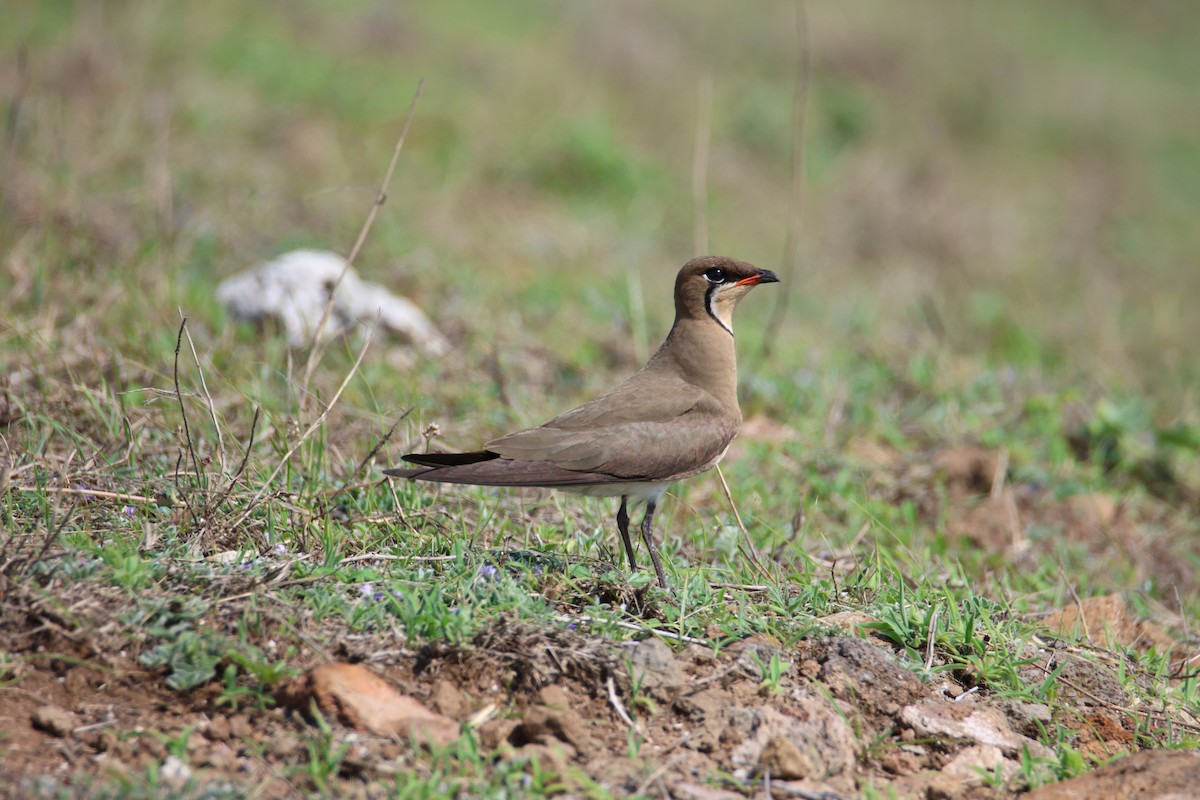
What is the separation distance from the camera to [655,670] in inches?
124

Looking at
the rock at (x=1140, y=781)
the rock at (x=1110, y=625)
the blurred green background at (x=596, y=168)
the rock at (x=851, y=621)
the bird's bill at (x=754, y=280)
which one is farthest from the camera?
the blurred green background at (x=596, y=168)

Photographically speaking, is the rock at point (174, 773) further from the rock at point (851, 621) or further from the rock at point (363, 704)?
the rock at point (851, 621)

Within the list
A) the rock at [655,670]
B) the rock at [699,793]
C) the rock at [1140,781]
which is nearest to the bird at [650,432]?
the rock at [655,670]

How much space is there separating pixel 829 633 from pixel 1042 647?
817 mm

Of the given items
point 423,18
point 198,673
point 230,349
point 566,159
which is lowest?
point 198,673

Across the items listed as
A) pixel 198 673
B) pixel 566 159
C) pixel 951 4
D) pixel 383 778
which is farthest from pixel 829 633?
pixel 951 4

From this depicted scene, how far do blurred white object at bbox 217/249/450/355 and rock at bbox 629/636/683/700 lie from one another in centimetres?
291

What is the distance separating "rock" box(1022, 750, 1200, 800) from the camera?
289 cm

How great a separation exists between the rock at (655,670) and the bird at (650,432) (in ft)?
1.50

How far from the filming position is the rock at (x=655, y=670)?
123 inches

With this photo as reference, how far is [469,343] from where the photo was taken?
6293 mm

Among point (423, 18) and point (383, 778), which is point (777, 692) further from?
point (423, 18)

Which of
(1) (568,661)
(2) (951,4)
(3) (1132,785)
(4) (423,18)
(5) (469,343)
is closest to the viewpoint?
(3) (1132,785)

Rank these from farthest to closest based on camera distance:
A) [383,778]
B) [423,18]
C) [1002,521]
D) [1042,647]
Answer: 1. [423,18]
2. [1002,521]
3. [1042,647]
4. [383,778]
